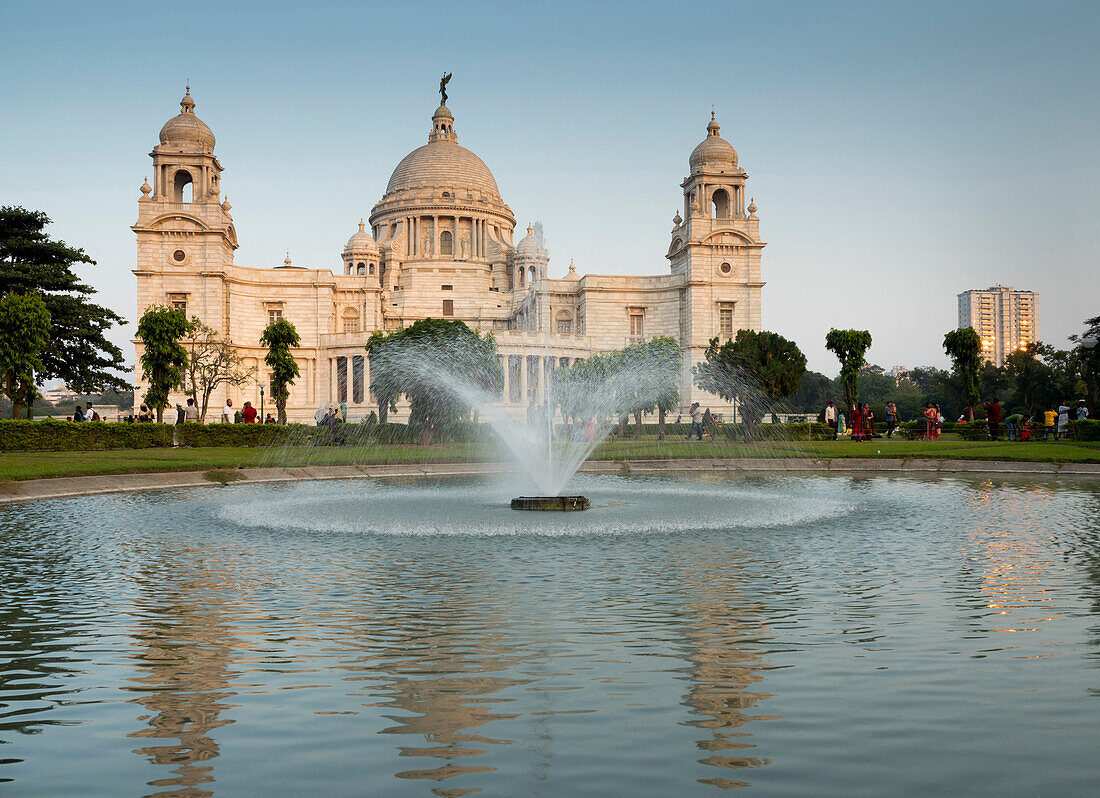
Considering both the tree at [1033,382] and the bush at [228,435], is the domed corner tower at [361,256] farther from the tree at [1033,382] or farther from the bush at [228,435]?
the tree at [1033,382]

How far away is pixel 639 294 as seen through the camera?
8694cm

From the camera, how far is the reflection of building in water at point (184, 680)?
15.6 ft

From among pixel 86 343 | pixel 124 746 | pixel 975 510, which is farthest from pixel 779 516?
pixel 86 343

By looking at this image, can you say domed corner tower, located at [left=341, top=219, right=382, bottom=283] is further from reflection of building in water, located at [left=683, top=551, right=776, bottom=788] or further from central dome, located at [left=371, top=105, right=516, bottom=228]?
reflection of building in water, located at [left=683, top=551, right=776, bottom=788]

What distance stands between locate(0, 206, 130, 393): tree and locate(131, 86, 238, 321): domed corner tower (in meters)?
16.6

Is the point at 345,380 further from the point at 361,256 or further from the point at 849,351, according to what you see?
the point at 849,351

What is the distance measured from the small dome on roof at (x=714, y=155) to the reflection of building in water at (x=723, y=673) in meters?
76.1

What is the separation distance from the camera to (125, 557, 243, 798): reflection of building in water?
4.76 meters

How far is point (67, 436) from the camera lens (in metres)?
33.0

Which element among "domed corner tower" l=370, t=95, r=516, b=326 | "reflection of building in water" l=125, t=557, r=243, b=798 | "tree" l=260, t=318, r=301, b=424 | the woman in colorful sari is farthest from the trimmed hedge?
"domed corner tower" l=370, t=95, r=516, b=326

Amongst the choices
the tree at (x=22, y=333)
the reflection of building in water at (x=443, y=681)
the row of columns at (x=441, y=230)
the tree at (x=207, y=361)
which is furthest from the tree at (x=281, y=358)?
the row of columns at (x=441, y=230)

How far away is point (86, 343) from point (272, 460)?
33.4 meters

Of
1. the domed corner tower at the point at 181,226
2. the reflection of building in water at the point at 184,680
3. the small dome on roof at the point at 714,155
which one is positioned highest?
the small dome on roof at the point at 714,155

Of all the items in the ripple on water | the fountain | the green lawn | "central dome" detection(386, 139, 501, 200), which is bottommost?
the ripple on water
